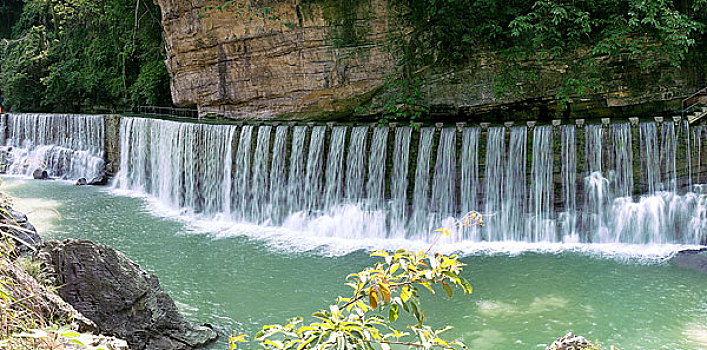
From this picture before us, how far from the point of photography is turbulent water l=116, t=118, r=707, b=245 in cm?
1070

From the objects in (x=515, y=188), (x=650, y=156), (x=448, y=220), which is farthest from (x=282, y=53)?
(x=650, y=156)

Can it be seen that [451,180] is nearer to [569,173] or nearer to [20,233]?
[569,173]

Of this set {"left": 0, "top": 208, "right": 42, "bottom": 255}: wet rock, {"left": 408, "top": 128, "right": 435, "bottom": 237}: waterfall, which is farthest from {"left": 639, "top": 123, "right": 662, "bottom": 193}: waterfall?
{"left": 0, "top": 208, "right": 42, "bottom": 255}: wet rock

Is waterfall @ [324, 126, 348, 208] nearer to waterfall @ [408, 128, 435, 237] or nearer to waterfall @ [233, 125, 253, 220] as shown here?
waterfall @ [408, 128, 435, 237]

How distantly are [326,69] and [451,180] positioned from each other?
4.06 meters

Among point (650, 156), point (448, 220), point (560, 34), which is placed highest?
point (560, 34)

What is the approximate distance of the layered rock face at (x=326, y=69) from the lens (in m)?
12.2

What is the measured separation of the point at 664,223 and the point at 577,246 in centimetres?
149

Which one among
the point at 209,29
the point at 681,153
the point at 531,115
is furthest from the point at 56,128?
the point at 681,153

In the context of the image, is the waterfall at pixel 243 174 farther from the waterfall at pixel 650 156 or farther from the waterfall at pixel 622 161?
the waterfall at pixel 650 156

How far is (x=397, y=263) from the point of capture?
2.24m

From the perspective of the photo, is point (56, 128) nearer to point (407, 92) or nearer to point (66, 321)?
point (407, 92)

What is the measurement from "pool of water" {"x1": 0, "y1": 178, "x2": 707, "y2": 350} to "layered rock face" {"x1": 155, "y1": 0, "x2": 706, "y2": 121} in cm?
355

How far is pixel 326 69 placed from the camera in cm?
1390
